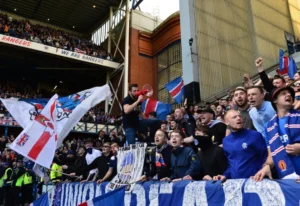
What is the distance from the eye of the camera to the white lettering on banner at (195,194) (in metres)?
3.22

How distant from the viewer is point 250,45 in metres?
15.9

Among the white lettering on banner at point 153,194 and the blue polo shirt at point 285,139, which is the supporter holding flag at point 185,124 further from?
the blue polo shirt at point 285,139

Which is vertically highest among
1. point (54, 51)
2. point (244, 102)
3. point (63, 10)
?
point (63, 10)

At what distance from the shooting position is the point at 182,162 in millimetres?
4160

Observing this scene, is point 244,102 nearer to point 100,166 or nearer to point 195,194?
point 195,194

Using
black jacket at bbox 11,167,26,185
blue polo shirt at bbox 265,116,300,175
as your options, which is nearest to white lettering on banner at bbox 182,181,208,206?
blue polo shirt at bbox 265,116,300,175

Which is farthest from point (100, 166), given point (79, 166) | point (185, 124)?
point (185, 124)

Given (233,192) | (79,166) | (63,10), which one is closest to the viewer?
(233,192)

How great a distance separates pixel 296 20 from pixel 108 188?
1815cm

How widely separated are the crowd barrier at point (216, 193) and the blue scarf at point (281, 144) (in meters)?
0.22

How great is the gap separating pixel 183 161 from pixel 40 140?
11.0 feet

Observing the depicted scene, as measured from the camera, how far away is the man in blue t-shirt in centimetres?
575

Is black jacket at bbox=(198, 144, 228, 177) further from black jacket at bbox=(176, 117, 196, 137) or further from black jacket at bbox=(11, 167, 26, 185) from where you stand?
black jacket at bbox=(11, 167, 26, 185)

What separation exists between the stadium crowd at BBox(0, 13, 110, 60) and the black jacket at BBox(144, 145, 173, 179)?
18.6 m
